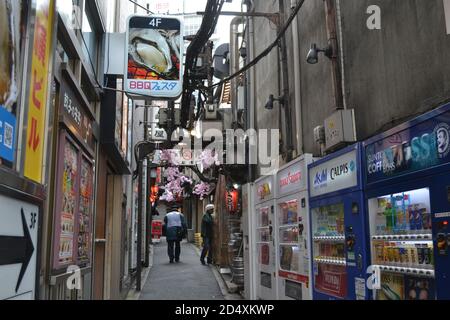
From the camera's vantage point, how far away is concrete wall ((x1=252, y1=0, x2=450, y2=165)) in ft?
14.8

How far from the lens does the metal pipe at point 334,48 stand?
6658 millimetres

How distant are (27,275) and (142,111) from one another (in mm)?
15030

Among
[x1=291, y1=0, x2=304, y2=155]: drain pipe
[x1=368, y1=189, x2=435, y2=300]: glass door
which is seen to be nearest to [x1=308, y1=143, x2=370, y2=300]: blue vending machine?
[x1=368, y1=189, x2=435, y2=300]: glass door

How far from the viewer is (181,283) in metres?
12.5

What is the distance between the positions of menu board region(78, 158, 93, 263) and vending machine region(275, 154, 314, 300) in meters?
3.25

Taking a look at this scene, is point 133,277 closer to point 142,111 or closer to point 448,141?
point 142,111

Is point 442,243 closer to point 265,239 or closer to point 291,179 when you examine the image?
point 291,179

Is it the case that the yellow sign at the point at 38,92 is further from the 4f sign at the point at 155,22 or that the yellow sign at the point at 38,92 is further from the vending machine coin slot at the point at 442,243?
A: the 4f sign at the point at 155,22

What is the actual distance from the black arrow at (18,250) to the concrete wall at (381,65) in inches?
152

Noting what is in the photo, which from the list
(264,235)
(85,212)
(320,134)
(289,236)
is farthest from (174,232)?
(320,134)
